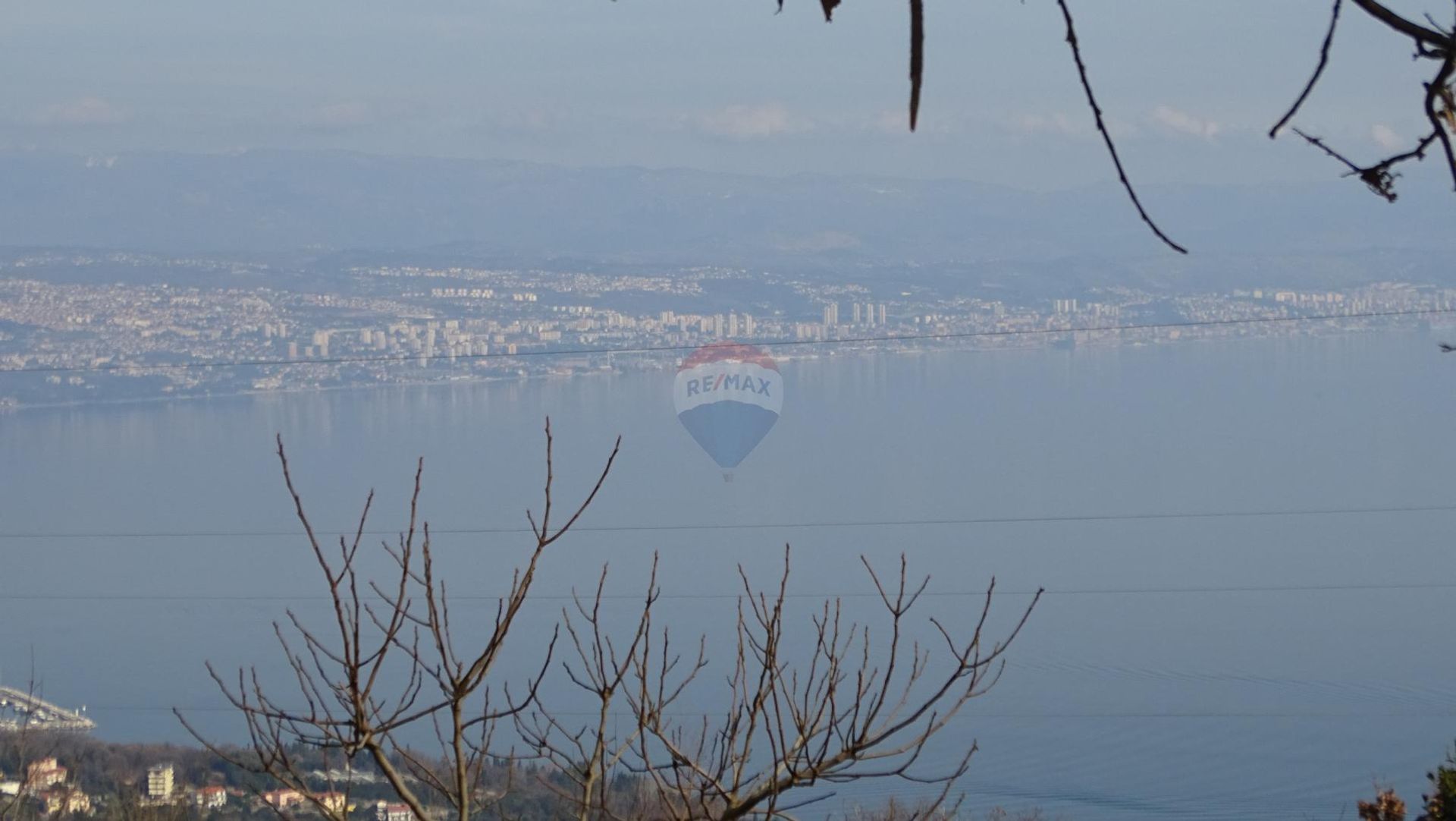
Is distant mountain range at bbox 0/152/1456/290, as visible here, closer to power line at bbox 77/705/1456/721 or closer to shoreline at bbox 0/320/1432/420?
shoreline at bbox 0/320/1432/420

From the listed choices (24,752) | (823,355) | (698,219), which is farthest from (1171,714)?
(698,219)

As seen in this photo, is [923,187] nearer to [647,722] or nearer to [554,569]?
[554,569]

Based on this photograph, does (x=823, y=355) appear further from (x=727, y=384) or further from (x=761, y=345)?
(x=761, y=345)

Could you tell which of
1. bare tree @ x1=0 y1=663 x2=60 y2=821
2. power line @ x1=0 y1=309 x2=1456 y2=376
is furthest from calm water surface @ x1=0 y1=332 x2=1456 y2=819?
bare tree @ x1=0 y1=663 x2=60 y2=821

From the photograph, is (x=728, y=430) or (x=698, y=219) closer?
(x=728, y=430)

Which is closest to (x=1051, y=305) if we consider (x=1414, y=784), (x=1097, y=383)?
(x=1097, y=383)

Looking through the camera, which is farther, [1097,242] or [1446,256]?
[1097,242]

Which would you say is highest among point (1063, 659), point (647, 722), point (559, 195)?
point (559, 195)
